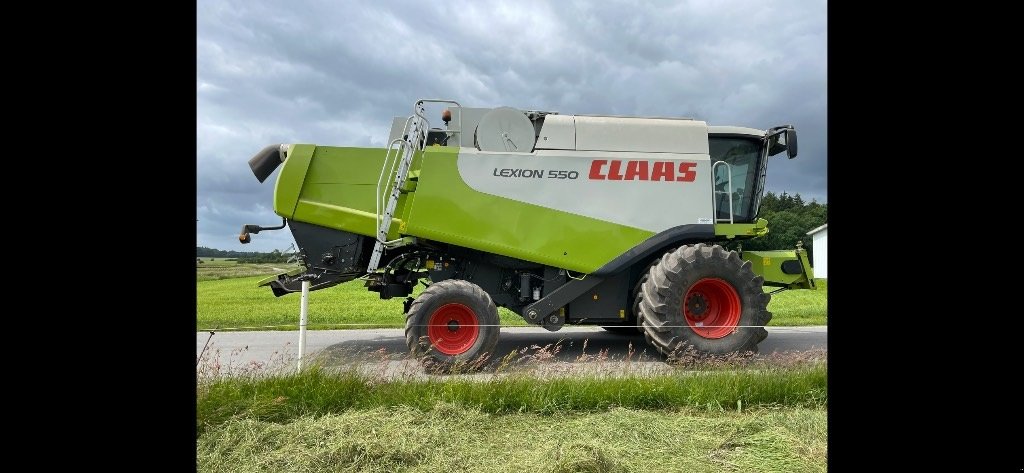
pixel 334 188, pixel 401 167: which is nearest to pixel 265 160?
pixel 334 188

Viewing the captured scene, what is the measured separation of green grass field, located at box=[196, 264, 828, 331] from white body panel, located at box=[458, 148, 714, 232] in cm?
265

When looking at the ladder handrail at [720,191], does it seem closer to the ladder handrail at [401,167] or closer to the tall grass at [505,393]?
the tall grass at [505,393]

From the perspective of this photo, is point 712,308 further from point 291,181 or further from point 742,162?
point 291,181

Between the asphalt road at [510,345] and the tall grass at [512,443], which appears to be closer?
the tall grass at [512,443]

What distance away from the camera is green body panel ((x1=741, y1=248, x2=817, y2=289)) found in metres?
6.71

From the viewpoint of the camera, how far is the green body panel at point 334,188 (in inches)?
239

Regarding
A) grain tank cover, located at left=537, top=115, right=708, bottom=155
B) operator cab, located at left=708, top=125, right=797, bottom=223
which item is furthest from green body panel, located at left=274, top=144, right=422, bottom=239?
operator cab, located at left=708, top=125, right=797, bottom=223

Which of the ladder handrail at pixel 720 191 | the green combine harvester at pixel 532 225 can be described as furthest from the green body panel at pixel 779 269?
the ladder handrail at pixel 720 191

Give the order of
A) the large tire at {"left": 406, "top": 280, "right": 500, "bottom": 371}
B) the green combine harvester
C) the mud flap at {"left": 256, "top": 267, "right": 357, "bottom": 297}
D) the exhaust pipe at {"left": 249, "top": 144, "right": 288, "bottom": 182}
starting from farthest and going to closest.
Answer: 1. the exhaust pipe at {"left": 249, "top": 144, "right": 288, "bottom": 182}
2. the mud flap at {"left": 256, "top": 267, "right": 357, "bottom": 297}
3. the green combine harvester
4. the large tire at {"left": 406, "top": 280, "right": 500, "bottom": 371}

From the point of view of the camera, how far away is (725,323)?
606 centimetres

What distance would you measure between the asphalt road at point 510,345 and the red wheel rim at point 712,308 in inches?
23.2

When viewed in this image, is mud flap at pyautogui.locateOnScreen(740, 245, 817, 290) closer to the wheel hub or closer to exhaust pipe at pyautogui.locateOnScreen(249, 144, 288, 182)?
the wheel hub
